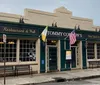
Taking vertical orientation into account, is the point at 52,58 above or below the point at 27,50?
below

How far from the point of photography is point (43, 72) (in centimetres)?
1742

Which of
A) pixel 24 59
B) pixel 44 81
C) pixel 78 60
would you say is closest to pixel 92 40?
pixel 78 60

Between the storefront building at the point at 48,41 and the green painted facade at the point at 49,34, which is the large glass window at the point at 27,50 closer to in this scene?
the storefront building at the point at 48,41

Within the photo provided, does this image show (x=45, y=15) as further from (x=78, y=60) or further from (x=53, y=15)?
(x=78, y=60)

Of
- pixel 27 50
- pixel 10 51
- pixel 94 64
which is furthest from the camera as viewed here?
pixel 94 64

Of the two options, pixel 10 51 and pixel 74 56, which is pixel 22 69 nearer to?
pixel 10 51

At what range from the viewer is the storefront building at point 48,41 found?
52.7ft

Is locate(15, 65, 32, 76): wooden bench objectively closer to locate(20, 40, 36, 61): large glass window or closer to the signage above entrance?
locate(20, 40, 36, 61): large glass window

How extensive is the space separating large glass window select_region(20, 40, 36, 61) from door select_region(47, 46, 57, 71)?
1661 mm

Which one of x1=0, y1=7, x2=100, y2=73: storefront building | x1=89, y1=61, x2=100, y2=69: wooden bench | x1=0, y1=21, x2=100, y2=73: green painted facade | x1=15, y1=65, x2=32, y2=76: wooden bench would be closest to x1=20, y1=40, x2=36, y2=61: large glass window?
x1=0, y1=7, x2=100, y2=73: storefront building

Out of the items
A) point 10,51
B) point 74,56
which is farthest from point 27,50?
point 74,56

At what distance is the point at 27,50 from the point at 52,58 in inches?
107

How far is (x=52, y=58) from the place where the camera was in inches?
731

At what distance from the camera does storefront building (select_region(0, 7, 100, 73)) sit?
16.1 meters
